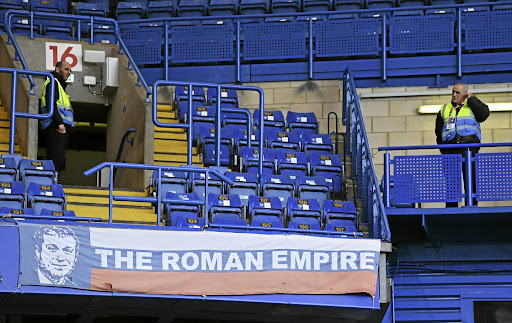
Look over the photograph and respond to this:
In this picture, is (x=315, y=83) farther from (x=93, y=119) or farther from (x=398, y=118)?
(x=93, y=119)

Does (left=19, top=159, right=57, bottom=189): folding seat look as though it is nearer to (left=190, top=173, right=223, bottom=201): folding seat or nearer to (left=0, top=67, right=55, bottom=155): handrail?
(left=0, top=67, right=55, bottom=155): handrail

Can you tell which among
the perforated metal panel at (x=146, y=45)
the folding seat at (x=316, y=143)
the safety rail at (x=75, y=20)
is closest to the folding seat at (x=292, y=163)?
the folding seat at (x=316, y=143)

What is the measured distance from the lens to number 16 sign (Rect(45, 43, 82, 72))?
19.3 meters

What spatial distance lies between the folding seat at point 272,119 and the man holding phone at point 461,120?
2.56 meters

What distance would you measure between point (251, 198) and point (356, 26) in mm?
4977

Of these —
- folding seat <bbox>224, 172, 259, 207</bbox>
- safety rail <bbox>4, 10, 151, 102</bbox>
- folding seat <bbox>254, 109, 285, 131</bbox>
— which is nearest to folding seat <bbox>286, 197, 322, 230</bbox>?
folding seat <bbox>224, 172, 259, 207</bbox>

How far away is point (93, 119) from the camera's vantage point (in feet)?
68.4

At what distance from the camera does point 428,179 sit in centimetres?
1620

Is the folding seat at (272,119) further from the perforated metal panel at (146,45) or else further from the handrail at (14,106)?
the handrail at (14,106)

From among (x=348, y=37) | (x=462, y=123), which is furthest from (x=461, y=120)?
(x=348, y=37)

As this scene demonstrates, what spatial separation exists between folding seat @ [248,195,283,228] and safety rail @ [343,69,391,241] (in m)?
1.12

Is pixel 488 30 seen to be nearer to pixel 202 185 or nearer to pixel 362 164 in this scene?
pixel 362 164

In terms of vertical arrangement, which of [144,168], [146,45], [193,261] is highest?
[146,45]

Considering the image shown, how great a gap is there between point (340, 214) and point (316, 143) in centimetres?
204
